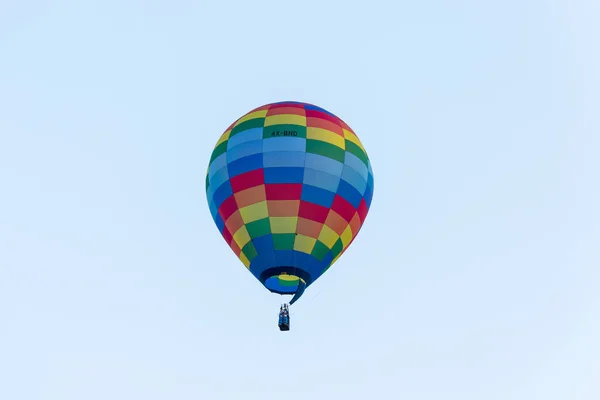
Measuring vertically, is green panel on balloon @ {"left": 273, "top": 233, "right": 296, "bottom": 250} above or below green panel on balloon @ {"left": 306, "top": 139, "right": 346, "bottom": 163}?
below

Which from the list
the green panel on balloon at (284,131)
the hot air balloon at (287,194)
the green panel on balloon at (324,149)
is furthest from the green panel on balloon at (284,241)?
the green panel on balloon at (284,131)

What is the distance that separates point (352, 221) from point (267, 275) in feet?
10.9

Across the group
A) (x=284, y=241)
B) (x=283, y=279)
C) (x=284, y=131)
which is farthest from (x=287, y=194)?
(x=283, y=279)

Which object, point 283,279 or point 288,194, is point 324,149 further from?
point 283,279

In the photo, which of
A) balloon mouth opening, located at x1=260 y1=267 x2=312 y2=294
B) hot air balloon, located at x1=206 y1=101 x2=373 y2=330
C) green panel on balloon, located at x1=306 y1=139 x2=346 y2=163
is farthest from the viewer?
green panel on balloon, located at x1=306 y1=139 x2=346 y2=163

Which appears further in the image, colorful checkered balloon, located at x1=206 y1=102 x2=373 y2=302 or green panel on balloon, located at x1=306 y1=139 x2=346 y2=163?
green panel on balloon, located at x1=306 y1=139 x2=346 y2=163

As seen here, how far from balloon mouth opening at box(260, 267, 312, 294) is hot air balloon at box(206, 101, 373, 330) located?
0.03 m

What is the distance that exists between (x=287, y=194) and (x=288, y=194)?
3cm

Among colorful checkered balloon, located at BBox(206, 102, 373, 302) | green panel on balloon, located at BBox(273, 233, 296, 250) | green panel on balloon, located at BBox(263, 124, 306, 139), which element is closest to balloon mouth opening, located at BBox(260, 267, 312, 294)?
colorful checkered balloon, located at BBox(206, 102, 373, 302)

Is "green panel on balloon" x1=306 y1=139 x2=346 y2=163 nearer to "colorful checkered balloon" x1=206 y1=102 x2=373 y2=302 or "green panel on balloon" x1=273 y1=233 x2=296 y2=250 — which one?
"colorful checkered balloon" x1=206 y1=102 x2=373 y2=302

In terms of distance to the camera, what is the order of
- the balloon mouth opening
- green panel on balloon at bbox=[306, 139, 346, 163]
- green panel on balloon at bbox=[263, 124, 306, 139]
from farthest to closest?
1. green panel on balloon at bbox=[263, 124, 306, 139]
2. green panel on balloon at bbox=[306, 139, 346, 163]
3. the balloon mouth opening

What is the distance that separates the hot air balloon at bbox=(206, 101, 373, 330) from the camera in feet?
108

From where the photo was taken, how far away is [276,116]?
1356 inches

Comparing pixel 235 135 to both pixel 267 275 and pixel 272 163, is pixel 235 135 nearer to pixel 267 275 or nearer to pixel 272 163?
pixel 272 163
